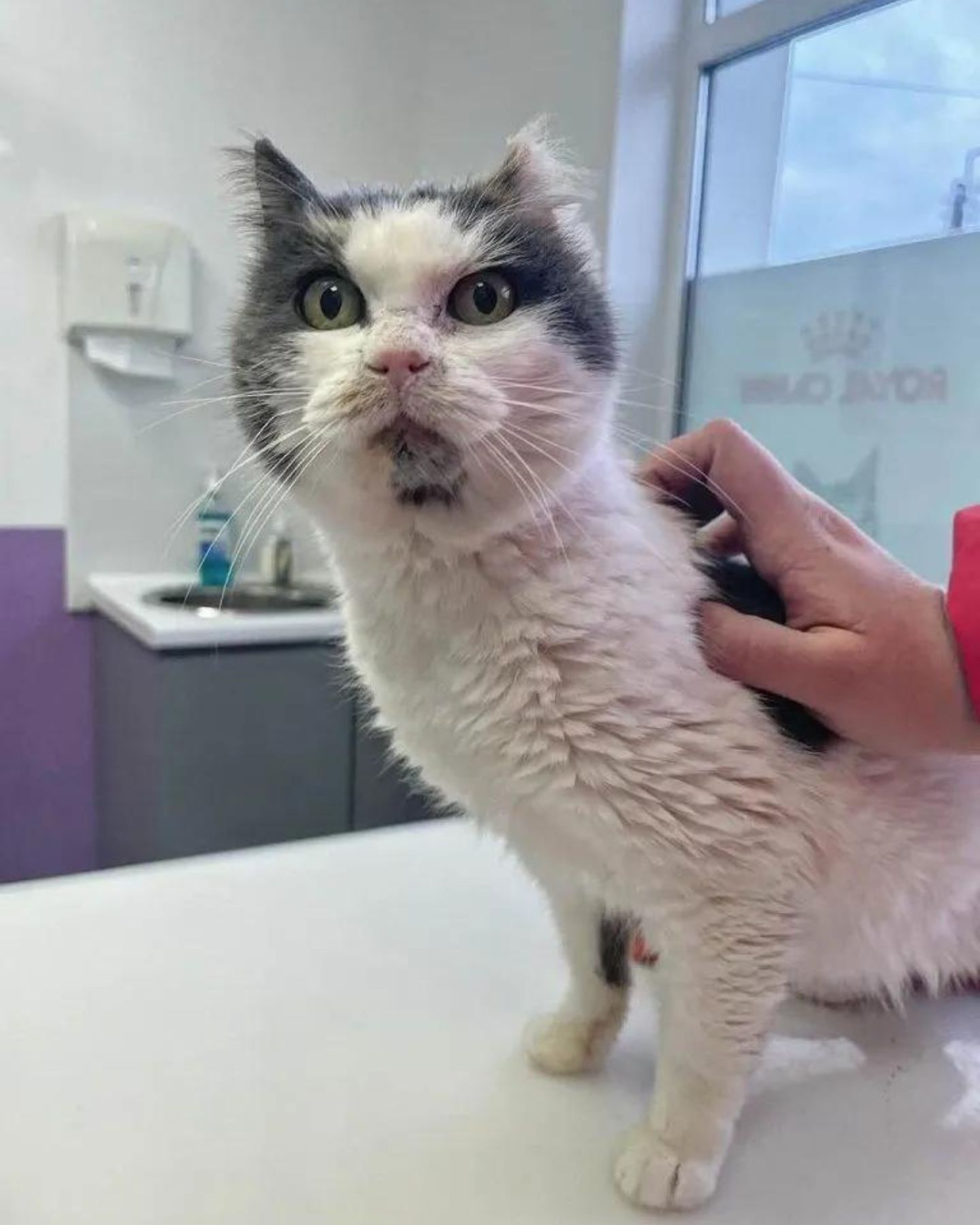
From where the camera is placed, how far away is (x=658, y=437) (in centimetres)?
188

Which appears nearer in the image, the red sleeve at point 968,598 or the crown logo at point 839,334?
the red sleeve at point 968,598

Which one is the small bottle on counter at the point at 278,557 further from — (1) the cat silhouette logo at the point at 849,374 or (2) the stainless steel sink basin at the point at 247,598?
(1) the cat silhouette logo at the point at 849,374

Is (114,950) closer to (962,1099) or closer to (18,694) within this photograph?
(962,1099)

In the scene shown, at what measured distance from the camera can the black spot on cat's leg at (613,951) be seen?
0.74m

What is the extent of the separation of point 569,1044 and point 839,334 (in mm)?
1317

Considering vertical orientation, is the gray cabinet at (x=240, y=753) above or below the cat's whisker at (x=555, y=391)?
below

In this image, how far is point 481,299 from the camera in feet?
1.96

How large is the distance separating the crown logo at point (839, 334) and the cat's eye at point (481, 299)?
1193 mm

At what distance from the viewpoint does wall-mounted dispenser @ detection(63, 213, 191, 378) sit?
1943 millimetres

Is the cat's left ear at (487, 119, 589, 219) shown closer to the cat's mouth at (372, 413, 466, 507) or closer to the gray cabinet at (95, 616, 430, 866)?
the cat's mouth at (372, 413, 466, 507)

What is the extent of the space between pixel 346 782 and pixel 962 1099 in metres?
1.31

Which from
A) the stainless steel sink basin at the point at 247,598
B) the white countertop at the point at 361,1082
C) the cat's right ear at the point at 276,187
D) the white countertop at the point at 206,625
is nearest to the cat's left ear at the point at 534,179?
the cat's right ear at the point at 276,187

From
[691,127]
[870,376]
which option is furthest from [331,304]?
[691,127]

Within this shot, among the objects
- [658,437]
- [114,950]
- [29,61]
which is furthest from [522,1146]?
[29,61]
